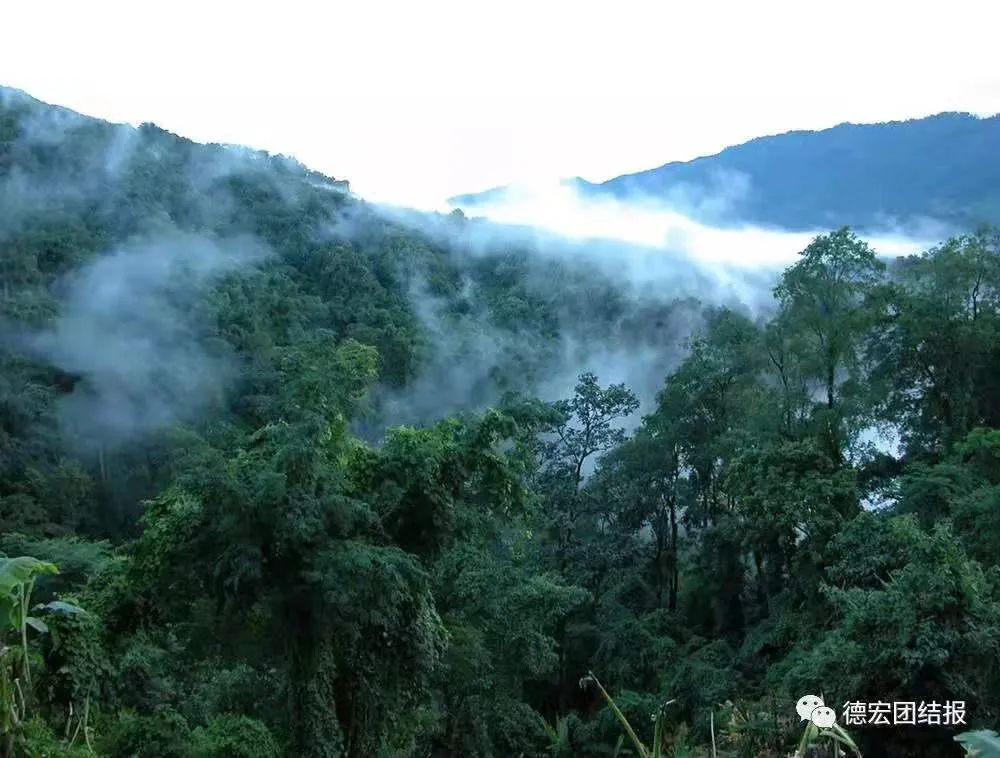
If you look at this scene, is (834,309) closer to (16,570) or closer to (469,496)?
(469,496)

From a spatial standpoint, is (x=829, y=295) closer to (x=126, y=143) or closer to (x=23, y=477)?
(x=23, y=477)

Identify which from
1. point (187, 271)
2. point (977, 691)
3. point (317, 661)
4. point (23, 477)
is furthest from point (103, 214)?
point (977, 691)

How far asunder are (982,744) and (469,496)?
19.1 feet

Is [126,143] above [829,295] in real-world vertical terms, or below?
above

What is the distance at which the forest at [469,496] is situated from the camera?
25.1 feet

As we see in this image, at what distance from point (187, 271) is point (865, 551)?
94.8 ft

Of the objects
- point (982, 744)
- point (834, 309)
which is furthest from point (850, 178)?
point (982, 744)

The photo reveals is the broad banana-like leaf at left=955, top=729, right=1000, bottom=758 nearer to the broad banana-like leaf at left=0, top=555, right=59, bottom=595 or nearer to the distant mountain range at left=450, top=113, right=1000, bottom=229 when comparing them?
the broad banana-like leaf at left=0, top=555, right=59, bottom=595

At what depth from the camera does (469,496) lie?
8609 mm

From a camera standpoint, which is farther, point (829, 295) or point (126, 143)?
point (126, 143)

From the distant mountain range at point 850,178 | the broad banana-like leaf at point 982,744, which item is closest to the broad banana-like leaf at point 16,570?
the broad banana-like leaf at point 982,744

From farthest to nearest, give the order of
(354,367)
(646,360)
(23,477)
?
(646,360)
(23,477)
(354,367)

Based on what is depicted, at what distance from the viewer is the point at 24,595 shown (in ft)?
17.4

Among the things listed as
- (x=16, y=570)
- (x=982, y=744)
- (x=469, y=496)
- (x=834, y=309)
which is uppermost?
(x=834, y=309)
